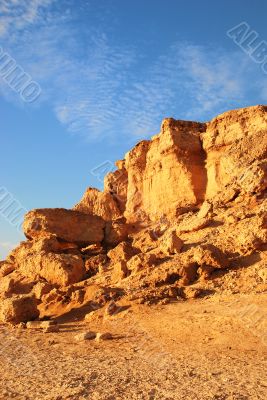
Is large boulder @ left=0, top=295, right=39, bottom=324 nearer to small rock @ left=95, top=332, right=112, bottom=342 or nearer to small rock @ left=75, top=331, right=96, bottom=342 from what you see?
small rock @ left=75, top=331, right=96, bottom=342

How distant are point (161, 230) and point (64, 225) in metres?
4.52

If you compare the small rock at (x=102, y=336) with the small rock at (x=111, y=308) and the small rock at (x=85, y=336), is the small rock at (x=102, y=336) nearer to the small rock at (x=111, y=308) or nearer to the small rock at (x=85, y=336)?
the small rock at (x=85, y=336)

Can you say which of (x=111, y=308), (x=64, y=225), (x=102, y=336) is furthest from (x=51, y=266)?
(x=102, y=336)

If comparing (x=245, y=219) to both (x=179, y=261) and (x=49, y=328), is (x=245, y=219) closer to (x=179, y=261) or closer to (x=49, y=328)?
(x=179, y=261)

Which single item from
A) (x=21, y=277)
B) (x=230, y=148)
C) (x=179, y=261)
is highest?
(x=230, y=148)

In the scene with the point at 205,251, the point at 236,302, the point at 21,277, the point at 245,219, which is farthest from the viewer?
the point at 21,277

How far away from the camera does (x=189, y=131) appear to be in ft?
71.2

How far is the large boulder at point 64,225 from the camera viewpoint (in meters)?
19.2

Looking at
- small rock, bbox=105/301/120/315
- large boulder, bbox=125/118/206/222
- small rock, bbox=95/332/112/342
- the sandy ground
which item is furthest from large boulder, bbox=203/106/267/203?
small rock, bbox=95/332/112/342

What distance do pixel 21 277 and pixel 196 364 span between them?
1129cm

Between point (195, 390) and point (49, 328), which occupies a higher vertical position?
point (49, 328)

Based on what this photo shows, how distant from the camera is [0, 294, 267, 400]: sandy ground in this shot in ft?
18.6

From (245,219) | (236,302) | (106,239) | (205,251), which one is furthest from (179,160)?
(236,302)

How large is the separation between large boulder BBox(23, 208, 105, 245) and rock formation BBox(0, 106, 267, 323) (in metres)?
0.05
